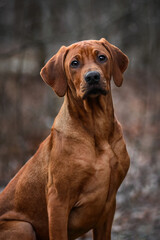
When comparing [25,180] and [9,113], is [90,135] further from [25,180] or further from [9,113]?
[9,113]

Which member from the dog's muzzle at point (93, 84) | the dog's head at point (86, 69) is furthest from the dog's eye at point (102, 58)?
the dog's muzzle at point (93, 84)

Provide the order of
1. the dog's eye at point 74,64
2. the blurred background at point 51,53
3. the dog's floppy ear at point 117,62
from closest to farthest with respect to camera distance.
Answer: the dog's eye at point 74,64 → the dog's floppy ear at point 117,62 → the blurred background at point 51,53

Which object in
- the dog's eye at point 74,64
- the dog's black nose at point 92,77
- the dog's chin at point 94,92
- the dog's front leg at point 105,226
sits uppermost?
the dog's eye at point 74,64

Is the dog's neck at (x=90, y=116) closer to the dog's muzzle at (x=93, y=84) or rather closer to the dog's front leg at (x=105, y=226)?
the dog's muzzle at (x=93, y=84)

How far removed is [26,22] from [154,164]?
4.22m

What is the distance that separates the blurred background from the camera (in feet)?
Answer: 28.3

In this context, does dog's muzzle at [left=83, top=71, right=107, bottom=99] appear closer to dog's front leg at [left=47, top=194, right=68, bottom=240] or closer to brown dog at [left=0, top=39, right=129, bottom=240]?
brown dog at [left=0, top=39, right=129, bottom=240]

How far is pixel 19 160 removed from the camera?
29.4 feet

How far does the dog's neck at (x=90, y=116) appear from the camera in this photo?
13.6 ft


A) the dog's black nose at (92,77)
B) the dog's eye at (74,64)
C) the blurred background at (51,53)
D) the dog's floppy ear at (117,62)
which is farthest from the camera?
the blurred background at (51,53)

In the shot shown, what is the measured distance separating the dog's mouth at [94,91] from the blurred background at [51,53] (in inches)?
160

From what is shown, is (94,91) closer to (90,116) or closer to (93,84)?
(93,84)

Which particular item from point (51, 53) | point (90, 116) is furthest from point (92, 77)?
point (51, 53)

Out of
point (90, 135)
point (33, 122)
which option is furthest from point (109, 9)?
point (90, 135)
